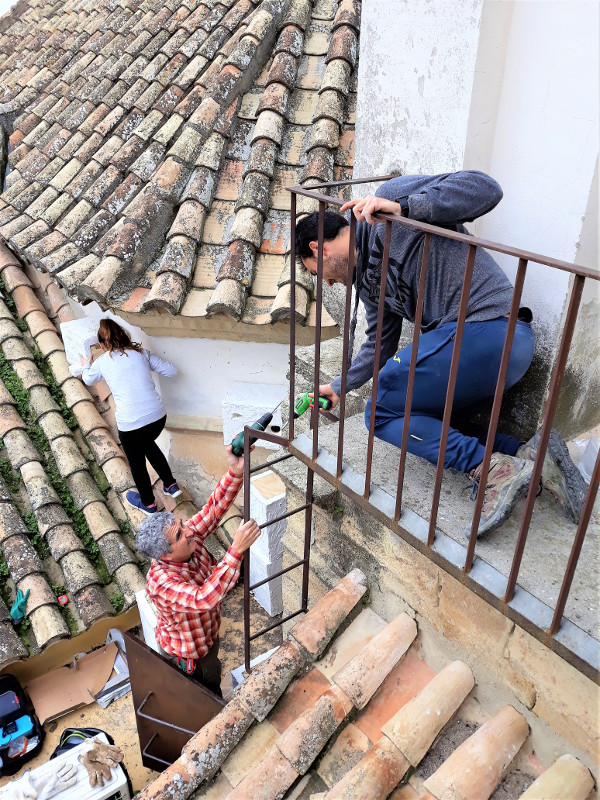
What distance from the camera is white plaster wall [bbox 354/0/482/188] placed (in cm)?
227

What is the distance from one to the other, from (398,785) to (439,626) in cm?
52

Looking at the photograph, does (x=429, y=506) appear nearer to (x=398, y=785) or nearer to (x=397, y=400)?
(x=397, y=400)

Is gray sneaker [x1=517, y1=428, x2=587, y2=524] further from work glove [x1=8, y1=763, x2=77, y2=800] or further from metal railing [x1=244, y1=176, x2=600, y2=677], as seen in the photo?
work glove [x1=8, y1=763, x2=77, y2=800]

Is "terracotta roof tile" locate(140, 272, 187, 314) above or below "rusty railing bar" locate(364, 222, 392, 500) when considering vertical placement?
below

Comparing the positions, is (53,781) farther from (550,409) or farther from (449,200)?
(449,200)

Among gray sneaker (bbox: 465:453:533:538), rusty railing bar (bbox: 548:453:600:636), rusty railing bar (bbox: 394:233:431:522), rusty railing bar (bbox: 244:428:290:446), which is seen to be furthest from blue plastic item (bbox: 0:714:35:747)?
rusty railing bar (bbox: 548:453:600:636)

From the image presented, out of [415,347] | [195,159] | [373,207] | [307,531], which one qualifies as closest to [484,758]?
[307,531]

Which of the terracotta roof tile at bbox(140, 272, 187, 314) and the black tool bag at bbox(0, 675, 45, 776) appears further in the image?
the black tool bag at bbox(0, 675, 45, 776)

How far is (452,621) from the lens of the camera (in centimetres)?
221

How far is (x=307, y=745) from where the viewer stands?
6.93 feet

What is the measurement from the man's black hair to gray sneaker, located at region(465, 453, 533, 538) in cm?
96

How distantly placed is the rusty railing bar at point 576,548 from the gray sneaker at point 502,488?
0.93ft

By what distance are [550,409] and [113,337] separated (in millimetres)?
3593

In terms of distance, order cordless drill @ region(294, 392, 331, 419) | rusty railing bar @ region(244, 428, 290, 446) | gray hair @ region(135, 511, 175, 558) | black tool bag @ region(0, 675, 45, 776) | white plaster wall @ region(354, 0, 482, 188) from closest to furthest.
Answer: white plaster wall @ region(354, 0, 482, 188), rusty railing bar @ region(244, 428, 290, 446), cordless drill @ region(294, 392, 331, 419), gray hair @ region(135, 511, 175, 558), black tool bag @ region(0, 675, 45, 776)
